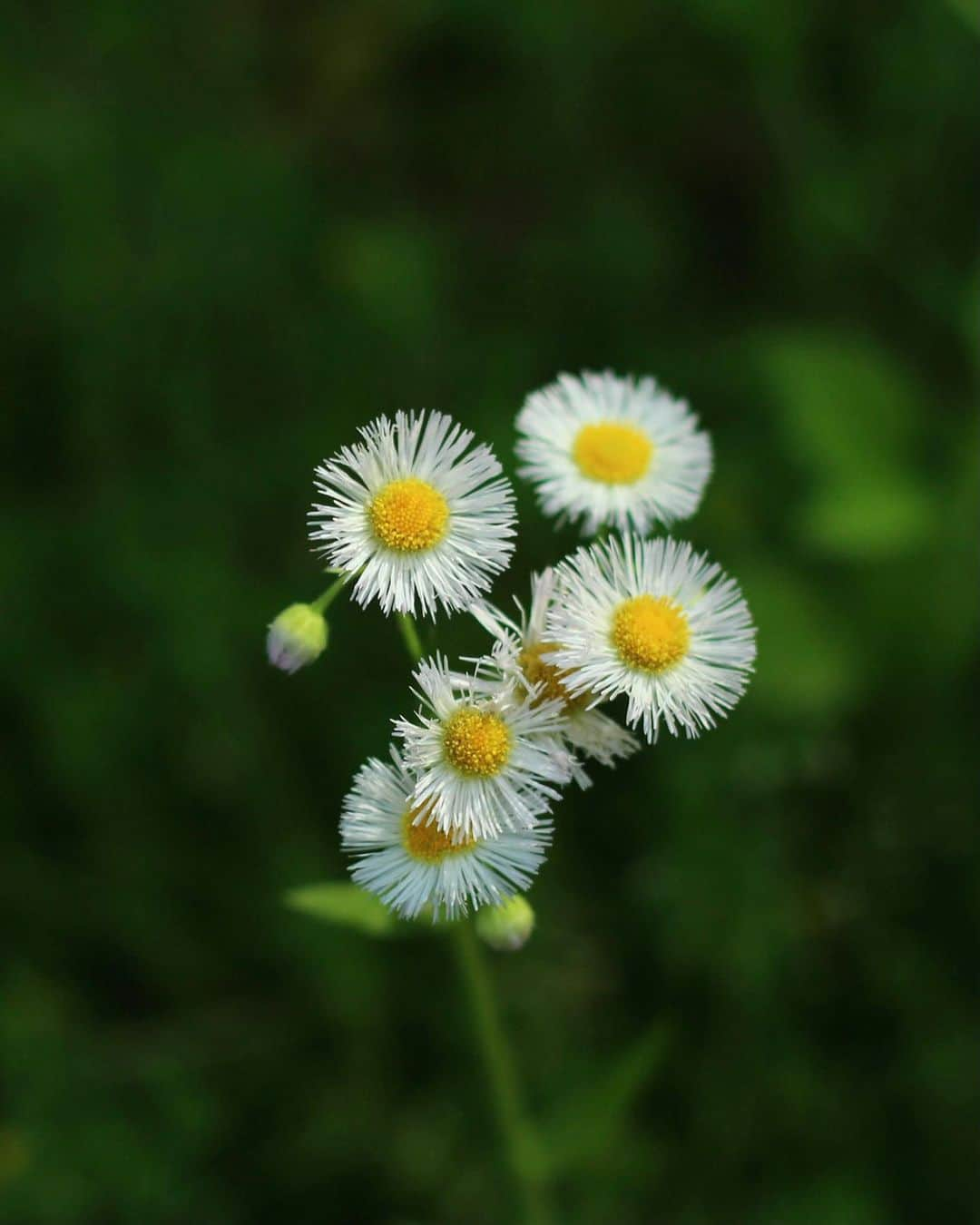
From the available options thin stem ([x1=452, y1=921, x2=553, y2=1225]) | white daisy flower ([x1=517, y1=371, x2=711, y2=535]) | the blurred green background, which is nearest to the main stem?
thin stem ([x1=452, y1=921, x2=553, y2=1225])

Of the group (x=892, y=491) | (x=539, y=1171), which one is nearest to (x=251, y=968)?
(x=539, y=1171)

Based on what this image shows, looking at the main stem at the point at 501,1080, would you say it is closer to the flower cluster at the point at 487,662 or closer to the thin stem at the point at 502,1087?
the thin stem at the point at 502,1087

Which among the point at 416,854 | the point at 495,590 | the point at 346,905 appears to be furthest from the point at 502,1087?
the point at 495,590

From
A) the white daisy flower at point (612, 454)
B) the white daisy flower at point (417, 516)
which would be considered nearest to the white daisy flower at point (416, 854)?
the white daisy flower at point (417, 516)

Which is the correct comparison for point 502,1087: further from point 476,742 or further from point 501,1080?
point 476,742

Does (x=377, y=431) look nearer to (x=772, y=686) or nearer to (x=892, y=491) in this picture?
(x=772, y=686)
